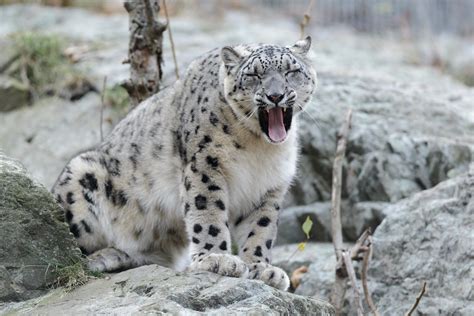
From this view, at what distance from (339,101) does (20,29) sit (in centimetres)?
604

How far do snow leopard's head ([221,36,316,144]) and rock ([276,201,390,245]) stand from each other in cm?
311

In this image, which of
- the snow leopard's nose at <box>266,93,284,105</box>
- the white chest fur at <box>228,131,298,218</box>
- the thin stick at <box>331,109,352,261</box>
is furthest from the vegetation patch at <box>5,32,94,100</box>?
the snow leopard's nose at <box>266,93,284,105</box>

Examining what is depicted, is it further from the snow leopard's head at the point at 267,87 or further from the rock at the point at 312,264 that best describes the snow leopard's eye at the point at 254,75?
the rock at the point at 312,264

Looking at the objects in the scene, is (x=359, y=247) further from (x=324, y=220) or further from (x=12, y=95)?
(x=12, y=95)

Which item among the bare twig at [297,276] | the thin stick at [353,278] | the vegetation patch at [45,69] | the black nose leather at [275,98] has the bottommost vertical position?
the bare twig at [297,276]

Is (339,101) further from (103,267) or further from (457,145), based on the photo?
(103,267)

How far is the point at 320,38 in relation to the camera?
17.2 metres

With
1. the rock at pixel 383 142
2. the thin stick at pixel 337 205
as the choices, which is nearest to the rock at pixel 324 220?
the rock at pixel 383 142

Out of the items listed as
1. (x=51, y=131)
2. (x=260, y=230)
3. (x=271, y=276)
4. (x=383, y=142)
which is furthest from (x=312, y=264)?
(x=51, y=131)

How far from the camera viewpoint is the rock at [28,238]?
21.4 ft

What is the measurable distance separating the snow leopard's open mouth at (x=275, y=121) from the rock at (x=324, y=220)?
3196 mm

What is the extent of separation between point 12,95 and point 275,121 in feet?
24.0

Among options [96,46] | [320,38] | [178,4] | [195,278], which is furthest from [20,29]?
[195,278]

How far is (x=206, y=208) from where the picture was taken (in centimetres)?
730
